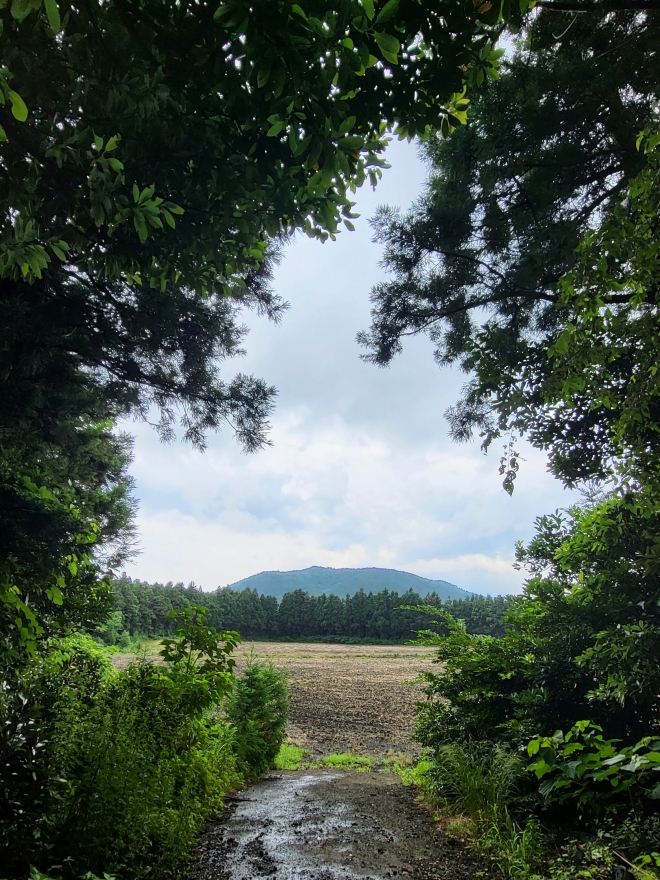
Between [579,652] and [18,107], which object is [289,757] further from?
[18,107]

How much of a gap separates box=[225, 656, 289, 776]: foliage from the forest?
76 mm

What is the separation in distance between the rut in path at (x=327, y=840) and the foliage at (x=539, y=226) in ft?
8.19

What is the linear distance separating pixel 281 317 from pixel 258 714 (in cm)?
528

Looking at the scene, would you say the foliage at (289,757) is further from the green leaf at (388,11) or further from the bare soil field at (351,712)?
the green leaf at (388,11)

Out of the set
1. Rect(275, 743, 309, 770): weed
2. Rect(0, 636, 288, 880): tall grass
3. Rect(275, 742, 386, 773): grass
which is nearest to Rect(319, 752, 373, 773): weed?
Rect(275, 742, 386, 773): grass

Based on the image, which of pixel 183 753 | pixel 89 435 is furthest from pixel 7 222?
pixel 183 753

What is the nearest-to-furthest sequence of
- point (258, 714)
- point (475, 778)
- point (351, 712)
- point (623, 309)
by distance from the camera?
1. point (623, 309)
2. point (475, 778)
3. point (258, 714)
4. point (351, 712)

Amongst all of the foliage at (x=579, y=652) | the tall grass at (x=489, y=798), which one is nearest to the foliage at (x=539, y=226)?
the foliage at (x=579, y=652)

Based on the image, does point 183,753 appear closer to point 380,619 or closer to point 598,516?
point 598,516

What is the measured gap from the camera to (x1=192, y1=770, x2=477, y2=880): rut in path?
2834mm

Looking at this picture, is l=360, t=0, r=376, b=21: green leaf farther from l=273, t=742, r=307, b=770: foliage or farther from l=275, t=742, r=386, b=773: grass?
l=273, t=742, r=307, b=770: foliage

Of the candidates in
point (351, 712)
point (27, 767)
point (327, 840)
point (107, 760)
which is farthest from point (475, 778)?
point (351, 712)

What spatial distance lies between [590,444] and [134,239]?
4.16 metres

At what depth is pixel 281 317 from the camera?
4203mm
